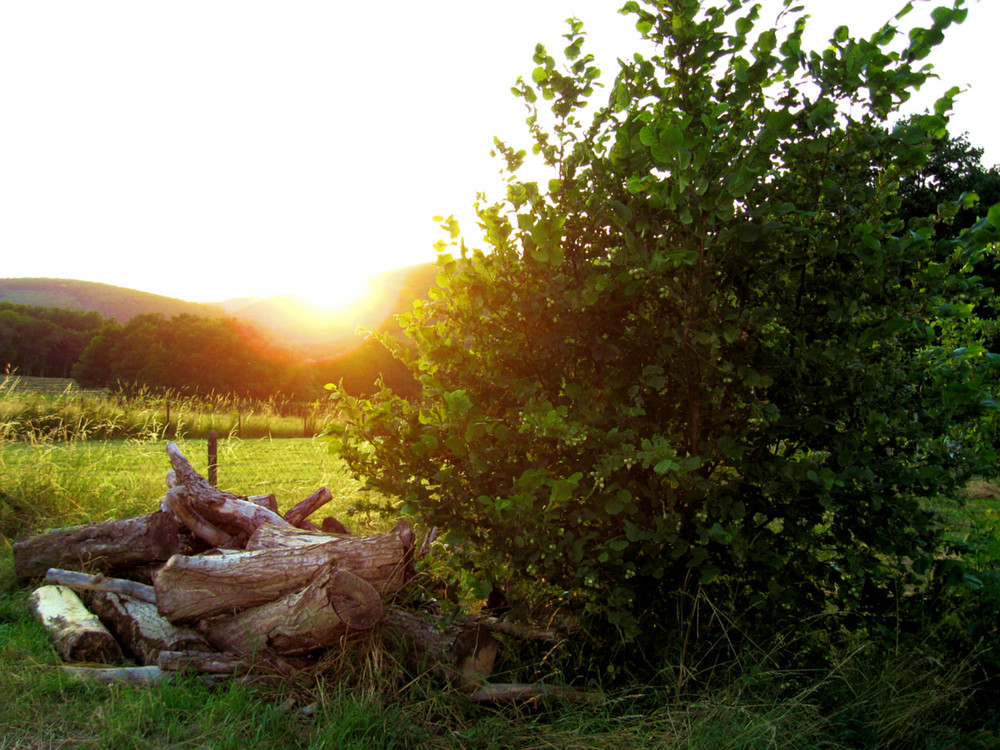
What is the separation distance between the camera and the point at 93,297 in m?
94.2

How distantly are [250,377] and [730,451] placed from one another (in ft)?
124

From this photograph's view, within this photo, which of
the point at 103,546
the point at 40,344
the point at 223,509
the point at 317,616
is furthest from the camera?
the point at 40,344

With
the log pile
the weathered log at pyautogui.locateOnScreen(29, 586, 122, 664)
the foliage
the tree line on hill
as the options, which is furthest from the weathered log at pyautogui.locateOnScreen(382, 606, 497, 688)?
the foliage

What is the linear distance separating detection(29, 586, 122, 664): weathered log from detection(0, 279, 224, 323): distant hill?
301 ft

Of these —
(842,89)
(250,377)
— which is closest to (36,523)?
(842,89)

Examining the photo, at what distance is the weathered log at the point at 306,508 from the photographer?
5793 mm

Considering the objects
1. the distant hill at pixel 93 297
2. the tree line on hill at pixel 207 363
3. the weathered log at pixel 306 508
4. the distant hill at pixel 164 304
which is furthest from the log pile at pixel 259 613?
the distant hill at pixel 93 297

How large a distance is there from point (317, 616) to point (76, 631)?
1.66 m

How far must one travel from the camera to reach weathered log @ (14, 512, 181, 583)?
5020 millimetres

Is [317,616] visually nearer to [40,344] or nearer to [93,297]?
[40,344]

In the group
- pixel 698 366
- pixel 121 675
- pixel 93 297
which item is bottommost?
pixel 121 675

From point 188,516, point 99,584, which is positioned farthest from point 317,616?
point 188,516

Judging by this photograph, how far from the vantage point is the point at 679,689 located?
3135 mm

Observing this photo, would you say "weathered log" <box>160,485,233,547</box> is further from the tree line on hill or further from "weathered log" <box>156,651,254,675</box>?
the tree line on hill
